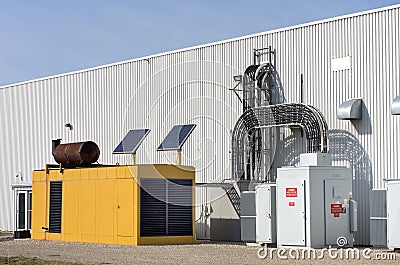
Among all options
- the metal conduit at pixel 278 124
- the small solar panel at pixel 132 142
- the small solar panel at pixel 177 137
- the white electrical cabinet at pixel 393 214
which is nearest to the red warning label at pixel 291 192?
the metal conduit at pixel 278 124

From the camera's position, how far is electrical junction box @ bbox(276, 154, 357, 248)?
1084 inches

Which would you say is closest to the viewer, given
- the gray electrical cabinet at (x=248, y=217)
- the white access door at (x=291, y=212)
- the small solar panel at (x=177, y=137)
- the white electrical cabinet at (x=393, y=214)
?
the white electrical cabinet at (x=393, y=214)

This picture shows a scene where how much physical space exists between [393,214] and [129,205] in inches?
405

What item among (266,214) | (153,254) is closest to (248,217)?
(266,214)

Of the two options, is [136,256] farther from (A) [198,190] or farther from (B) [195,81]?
(B) [195,81]

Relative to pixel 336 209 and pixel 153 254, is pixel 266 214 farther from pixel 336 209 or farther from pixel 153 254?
pixel 153 254

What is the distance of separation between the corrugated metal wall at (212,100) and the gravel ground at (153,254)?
4.62 metres

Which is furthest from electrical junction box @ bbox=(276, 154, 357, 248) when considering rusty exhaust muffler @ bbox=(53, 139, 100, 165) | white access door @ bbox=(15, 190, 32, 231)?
white access door @ bbox=(15, 190, 32, 231)

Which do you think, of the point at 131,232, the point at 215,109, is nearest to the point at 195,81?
the point at 215,109

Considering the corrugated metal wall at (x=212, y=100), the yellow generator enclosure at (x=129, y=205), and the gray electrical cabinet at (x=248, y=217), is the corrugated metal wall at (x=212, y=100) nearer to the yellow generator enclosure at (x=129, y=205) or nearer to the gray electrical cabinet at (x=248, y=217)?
the gray electrical cabinet at (x=248, y=217)

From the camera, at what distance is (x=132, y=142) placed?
117 ft

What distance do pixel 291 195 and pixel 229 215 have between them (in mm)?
6052

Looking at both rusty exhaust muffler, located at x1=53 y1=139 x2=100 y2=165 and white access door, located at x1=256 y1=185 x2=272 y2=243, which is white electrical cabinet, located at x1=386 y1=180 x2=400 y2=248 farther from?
rusty exhaust muffler, located at x1=53 y1=139 x2=100 y2=165

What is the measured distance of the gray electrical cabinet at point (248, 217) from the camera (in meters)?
30.6
